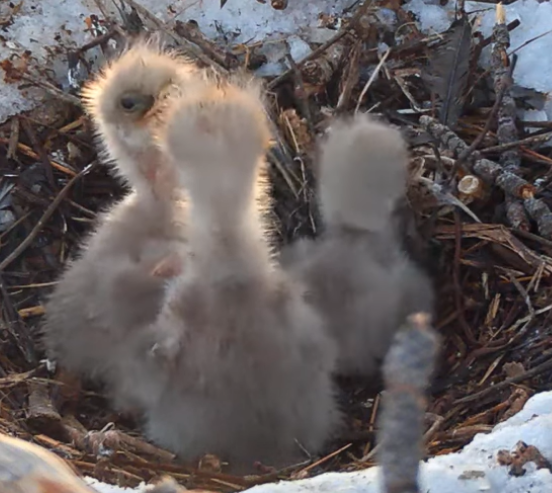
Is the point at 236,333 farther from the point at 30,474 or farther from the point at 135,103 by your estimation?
the point at 30,474

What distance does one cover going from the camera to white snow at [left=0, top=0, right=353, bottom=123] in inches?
120

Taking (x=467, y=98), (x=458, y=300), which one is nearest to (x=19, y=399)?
(x=458, y=300)

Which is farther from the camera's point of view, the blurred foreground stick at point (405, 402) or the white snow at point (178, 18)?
the white snow at point (178, 18)

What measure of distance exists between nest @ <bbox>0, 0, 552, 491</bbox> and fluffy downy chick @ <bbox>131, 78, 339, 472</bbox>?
3.1 inches

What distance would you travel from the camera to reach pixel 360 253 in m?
2.25

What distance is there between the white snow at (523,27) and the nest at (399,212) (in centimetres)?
8

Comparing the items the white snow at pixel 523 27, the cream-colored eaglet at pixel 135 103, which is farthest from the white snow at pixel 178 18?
the cream-colored eaglet at pixel 135 103

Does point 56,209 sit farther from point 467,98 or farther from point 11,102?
point 467,98

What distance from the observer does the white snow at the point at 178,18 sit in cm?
305

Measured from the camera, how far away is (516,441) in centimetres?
156

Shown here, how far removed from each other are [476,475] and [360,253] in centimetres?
83

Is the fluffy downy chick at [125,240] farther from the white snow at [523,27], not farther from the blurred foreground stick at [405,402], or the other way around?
the blurred foreground stick at [405,402]

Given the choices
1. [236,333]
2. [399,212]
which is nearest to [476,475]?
[236,333]

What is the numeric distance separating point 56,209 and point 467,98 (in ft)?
3.92
